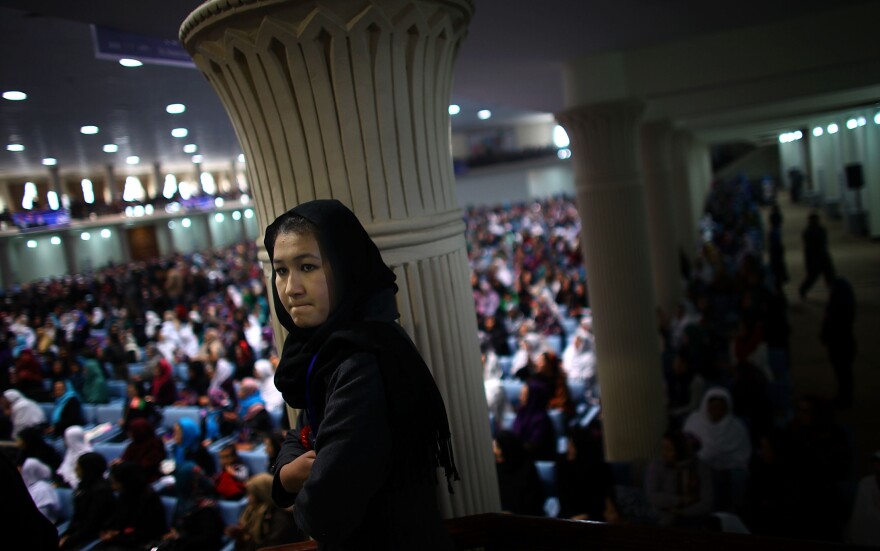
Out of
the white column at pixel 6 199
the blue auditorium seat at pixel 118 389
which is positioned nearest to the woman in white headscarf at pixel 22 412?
the blue auditorium seat at pixel 118 389

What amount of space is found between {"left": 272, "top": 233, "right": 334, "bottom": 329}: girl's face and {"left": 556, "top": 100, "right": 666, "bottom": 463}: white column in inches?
205

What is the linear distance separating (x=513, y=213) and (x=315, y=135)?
29.8 m

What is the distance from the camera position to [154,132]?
10703 millimetres

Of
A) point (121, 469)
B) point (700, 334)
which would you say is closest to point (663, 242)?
point (700, 334)

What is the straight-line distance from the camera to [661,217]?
11.3 m

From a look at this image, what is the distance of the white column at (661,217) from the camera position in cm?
1077

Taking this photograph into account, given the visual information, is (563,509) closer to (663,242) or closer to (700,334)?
(700,334)

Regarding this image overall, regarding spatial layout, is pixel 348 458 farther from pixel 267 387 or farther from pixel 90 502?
pixel 267 387

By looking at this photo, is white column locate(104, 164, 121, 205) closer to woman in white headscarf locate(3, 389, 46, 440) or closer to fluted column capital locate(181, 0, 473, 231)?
woman in white headscarf locate(3, 389, 46, 440)

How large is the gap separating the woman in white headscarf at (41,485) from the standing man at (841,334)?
7908 mm

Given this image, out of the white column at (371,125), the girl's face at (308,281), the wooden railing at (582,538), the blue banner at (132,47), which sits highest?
the blue banner at (132,47)

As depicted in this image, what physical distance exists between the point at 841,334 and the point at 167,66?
7868 millimetres

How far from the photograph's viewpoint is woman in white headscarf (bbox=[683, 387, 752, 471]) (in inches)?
204

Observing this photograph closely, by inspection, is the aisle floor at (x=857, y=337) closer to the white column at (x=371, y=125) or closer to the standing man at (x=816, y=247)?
the standing man at (x=816, y=247)
